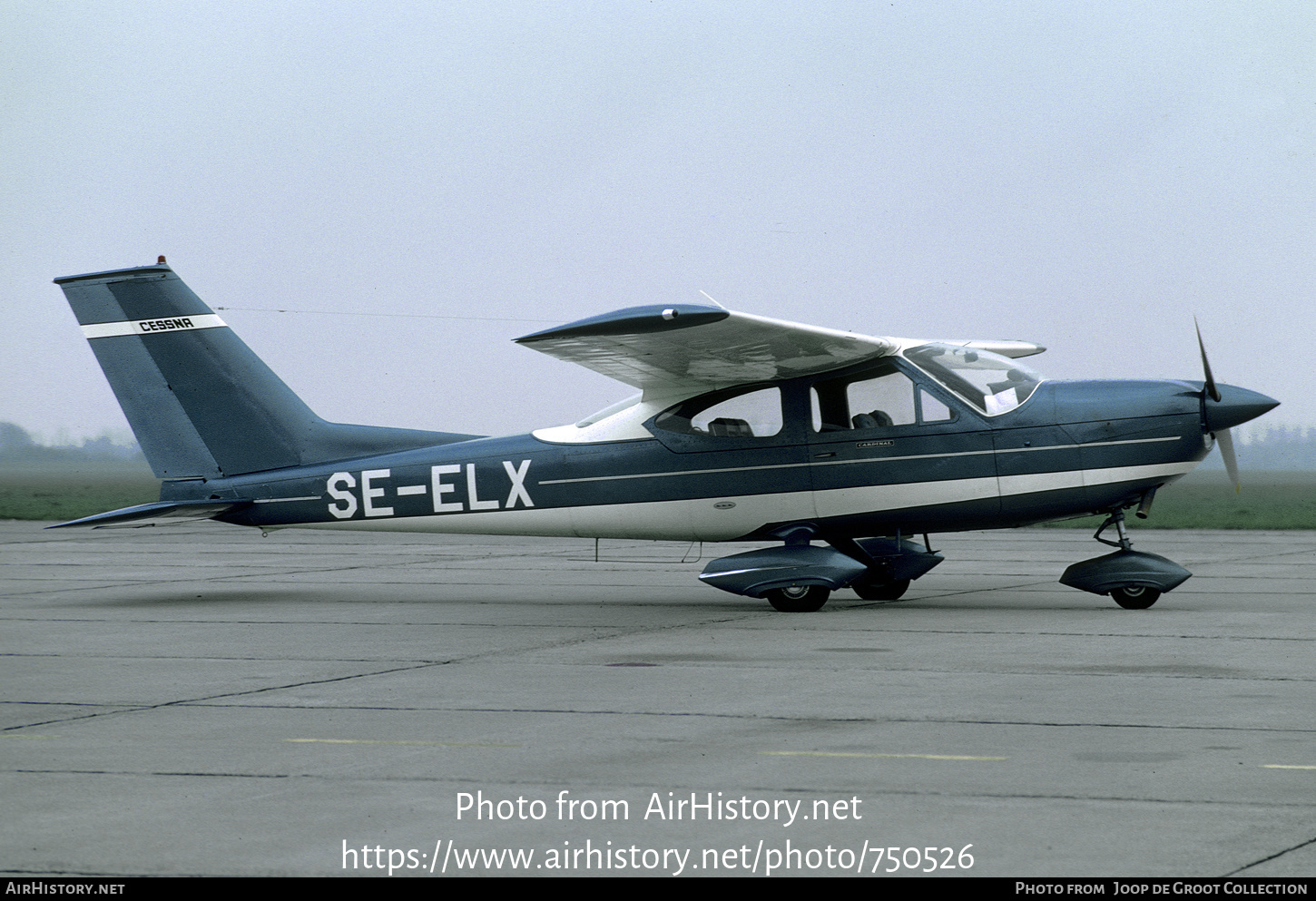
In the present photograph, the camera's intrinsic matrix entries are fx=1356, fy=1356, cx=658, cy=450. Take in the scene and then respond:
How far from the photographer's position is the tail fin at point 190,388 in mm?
13383

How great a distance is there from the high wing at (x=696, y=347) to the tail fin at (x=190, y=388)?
2.31 m

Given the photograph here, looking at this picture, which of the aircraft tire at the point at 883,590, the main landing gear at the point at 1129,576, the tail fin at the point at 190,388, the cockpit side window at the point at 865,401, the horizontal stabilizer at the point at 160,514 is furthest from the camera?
Answer: the tail fin at the point at 190,388

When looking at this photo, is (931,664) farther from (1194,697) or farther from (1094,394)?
(1094,394)

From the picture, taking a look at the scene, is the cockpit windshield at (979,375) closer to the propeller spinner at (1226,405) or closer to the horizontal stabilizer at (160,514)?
the propeller spinner at (1226,405)

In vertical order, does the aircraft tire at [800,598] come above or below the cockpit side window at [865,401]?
below

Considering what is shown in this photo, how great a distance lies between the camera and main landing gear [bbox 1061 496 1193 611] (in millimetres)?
11234

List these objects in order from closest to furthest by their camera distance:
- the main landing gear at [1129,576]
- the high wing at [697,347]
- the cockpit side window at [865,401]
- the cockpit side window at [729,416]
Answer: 1. the high wing at [697,347]
2. the main landing gear at [1129,576]
3. the cockpit side window at [865,401]
4. the cockpit side window at [729,416]

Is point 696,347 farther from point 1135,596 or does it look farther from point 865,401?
point 1135,596

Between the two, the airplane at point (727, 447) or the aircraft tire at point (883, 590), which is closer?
the airplane at point (727, 447)

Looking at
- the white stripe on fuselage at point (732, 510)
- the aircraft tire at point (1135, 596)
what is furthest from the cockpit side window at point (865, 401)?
Result: the aircraft tire at point (1135, 596)

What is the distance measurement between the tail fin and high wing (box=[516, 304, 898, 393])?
231cm

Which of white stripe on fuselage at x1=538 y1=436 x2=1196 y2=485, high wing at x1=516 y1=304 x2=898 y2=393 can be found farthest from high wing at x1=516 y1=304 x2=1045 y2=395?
white stripe on fuselage at x1=538 y1=436 x2=1196 y2=485

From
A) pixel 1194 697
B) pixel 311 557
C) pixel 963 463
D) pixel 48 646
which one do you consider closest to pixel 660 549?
pixel 311 557

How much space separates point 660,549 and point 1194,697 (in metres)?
14.7
